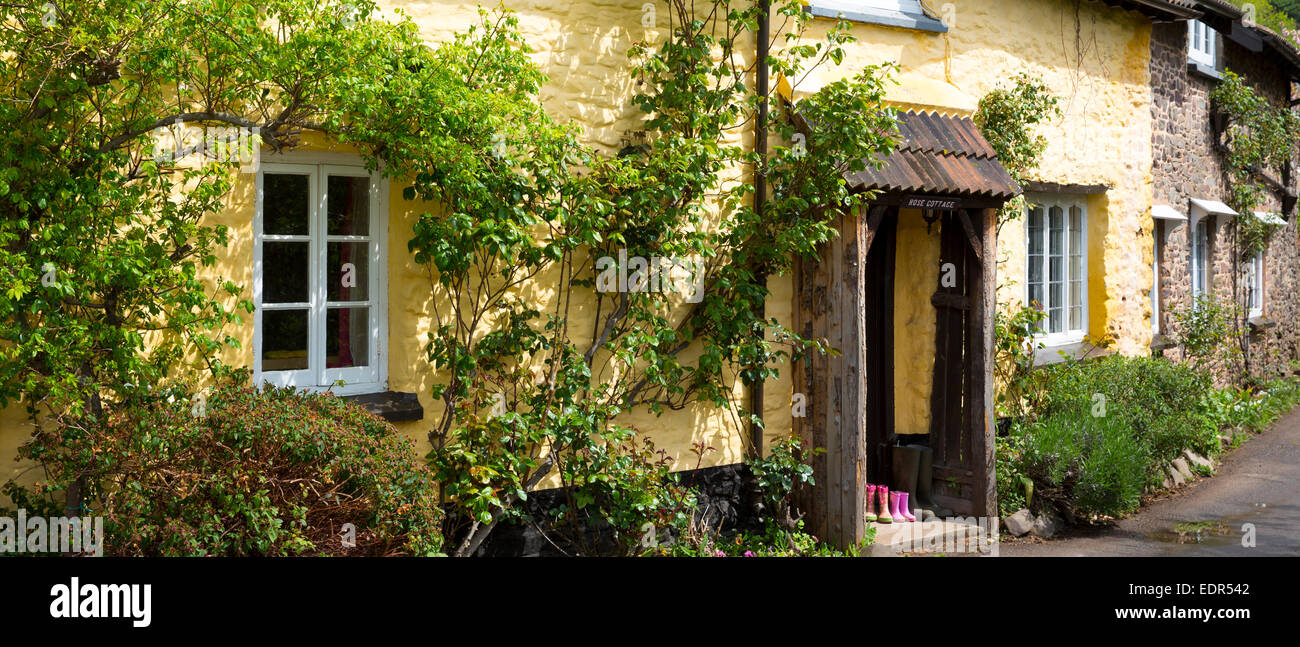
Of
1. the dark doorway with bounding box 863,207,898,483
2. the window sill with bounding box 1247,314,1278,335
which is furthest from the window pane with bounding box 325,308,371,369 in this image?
the window sill with bounding box 1247,314,1278,335

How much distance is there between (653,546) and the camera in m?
7.05

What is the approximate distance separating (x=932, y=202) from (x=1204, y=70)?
7.46m

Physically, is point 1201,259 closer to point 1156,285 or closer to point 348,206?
point 1156,285

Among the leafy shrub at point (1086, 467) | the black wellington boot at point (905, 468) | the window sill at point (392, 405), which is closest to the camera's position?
the window sill at point (392, 405)

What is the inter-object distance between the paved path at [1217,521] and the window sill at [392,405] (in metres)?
4.60

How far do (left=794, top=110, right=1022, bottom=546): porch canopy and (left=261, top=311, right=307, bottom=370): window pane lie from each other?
11.1 feet

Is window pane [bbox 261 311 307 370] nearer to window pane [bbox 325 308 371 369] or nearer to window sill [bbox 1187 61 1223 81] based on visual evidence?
window pane [bbox 325 308 371 369]

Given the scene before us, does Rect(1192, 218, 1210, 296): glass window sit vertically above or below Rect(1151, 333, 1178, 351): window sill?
above

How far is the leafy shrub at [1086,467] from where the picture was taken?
9.06m

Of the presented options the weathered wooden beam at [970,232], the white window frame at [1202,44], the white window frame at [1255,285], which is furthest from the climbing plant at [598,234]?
the white window frame at [1255,285]

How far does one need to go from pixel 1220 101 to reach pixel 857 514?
30.7ft

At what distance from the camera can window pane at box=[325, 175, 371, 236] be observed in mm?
6422

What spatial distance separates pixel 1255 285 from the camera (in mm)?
16219

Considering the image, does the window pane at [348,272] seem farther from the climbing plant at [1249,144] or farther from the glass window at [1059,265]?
the climbing plant at [1249,144]
